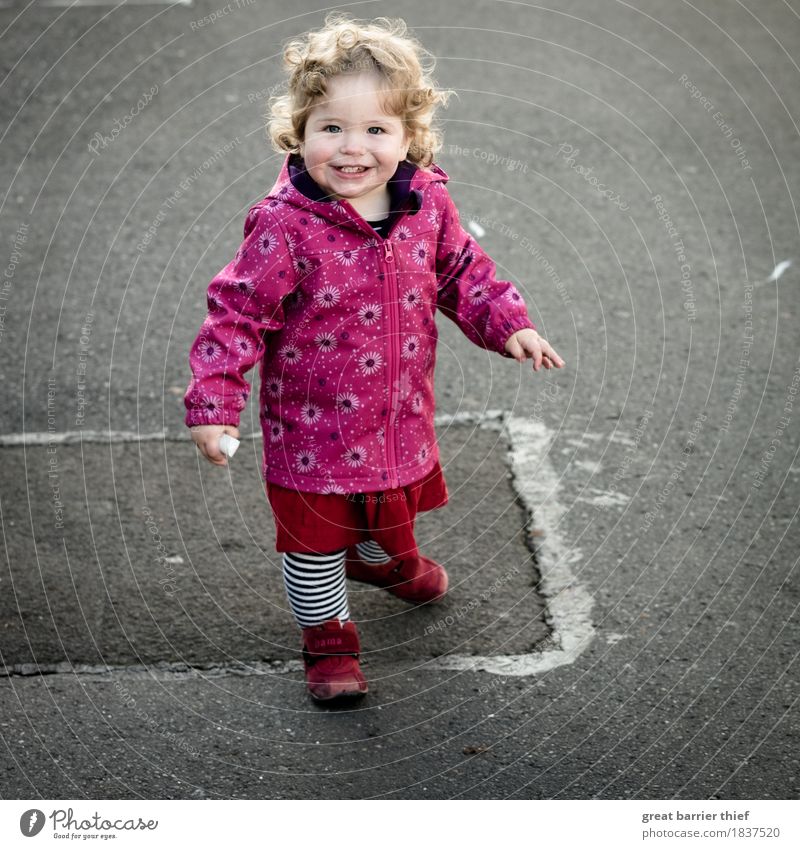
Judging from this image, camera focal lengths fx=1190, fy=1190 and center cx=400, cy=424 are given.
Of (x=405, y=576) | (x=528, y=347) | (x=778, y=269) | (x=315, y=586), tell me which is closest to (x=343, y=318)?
(x=528, y=347)

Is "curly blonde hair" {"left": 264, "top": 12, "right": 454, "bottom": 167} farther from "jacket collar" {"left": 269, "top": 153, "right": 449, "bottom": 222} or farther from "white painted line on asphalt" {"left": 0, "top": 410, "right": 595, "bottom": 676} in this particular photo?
"white painted line on asphalt" {"left": 0, "top": 410, "right": 595, "bottom": 676}

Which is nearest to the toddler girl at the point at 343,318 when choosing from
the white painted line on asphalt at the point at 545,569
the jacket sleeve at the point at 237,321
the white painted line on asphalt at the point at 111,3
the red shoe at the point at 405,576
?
the jacket sleeve at the point at 237,321

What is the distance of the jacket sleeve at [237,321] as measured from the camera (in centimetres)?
225

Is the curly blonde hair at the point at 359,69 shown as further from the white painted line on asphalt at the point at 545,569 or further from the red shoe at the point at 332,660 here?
the white painted line on asphalt at the point at 545,569

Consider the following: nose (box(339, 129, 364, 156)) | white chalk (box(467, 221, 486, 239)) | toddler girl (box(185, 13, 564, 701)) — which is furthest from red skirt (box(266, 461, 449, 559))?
white chalk (box(467, 221, 486, 239))

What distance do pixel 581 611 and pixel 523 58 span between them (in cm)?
412

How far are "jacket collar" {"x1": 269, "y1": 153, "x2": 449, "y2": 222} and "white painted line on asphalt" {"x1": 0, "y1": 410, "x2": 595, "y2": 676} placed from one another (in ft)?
3.34

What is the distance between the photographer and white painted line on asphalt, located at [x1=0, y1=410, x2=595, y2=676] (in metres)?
2.66

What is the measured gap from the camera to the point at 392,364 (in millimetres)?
2402

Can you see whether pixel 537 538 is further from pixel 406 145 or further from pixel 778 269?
pixel 778 269

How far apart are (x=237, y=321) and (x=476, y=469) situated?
48.3 inches

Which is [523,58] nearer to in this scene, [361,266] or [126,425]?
[126,425]

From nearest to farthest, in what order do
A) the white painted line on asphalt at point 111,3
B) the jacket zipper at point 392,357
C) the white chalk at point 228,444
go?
the white chalk at point 228,444
the jacket zipper at point 392,357
the white painted line on asphalt at point 111,3

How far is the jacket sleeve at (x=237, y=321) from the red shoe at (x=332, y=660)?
1.82 feet
